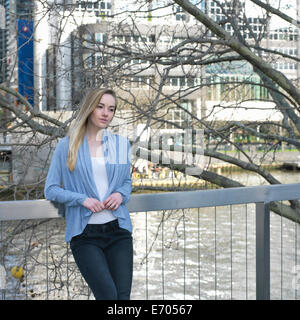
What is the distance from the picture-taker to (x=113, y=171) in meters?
2.53

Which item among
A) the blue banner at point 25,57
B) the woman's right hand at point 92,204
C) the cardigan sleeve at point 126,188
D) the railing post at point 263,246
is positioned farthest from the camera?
the blue banner at point 25,57

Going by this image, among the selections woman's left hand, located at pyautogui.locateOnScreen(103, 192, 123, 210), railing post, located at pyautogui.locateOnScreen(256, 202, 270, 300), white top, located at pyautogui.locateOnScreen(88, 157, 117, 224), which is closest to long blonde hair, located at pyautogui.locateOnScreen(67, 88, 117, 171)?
white top, located at pyautogui.locateOnScreen(88, 157, 117, 224)

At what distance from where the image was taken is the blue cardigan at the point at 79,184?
242 cm

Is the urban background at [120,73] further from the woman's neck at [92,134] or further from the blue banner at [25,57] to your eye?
the woman's neck at [92,134]

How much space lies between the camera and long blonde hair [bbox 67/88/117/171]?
243 centimetres

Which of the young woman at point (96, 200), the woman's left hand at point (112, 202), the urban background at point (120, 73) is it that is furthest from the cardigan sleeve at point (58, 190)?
the urban background at point (120, 73)

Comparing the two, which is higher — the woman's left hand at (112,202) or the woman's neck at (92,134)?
the woman's neck at (92,134)

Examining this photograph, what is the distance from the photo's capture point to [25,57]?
23.9 ft

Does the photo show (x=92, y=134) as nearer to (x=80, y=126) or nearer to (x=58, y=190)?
(x=80, y=126)

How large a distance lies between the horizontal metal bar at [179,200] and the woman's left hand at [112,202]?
263mm

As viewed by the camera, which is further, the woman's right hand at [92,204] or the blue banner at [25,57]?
the blue banner at [25,57]

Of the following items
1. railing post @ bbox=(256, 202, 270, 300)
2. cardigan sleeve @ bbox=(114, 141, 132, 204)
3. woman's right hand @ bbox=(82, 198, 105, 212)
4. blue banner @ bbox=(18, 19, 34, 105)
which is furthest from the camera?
blue banner @ bbox=(18, 19, 34, 105)

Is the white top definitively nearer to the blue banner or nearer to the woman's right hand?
the woman's right hand

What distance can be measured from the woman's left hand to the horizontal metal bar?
0.86 ft
